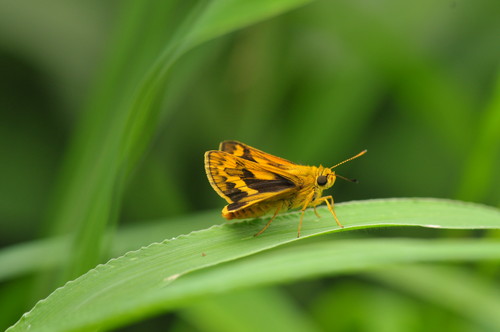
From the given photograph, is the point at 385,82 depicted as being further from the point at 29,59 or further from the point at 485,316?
the point at 29,59

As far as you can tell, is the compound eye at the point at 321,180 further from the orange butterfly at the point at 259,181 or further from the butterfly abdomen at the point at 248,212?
the butterfly abdomen at the point at 248,212

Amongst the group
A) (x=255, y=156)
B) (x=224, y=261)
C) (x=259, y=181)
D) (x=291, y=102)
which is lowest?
(x=224, y=261)

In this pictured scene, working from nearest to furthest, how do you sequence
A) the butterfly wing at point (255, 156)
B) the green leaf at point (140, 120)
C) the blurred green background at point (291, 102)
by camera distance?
1. the green leaf at point (140, 120)
2. the butterfly wing at point (255, 156)
3. the blurred green background at point (291, 102)

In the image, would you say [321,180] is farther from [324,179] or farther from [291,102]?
[291,102]

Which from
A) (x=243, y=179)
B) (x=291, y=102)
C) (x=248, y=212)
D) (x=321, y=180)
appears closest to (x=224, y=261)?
(x=248, y=212)

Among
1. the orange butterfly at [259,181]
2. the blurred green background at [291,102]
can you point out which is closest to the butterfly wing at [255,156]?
the orange butterfly at [259,181]

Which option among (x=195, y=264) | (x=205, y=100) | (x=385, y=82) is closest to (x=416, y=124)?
(x=385, y=82)
